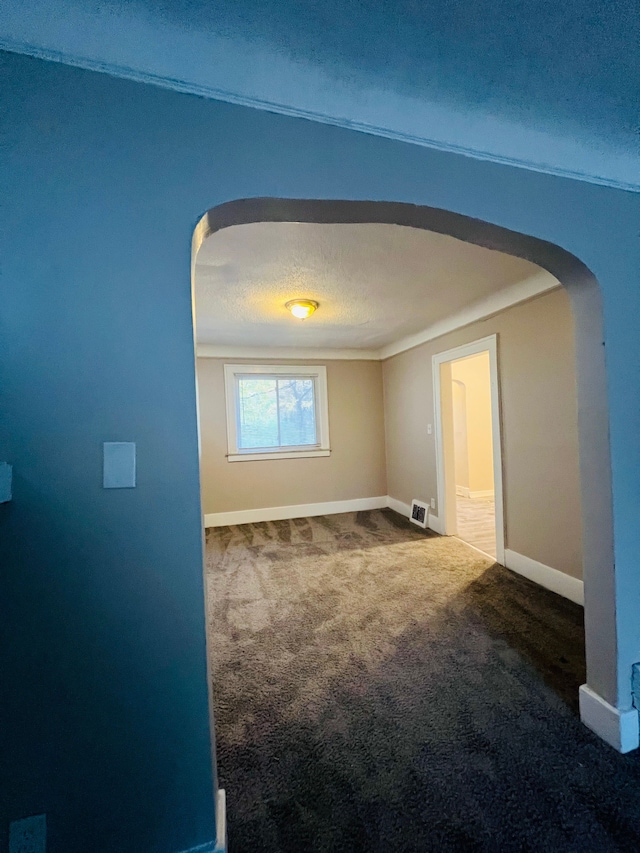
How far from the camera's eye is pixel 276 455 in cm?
493

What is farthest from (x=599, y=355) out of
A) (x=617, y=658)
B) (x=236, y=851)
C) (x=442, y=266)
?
(x=236, y=851)

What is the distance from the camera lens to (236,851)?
1.09m

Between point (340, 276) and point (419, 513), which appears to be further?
point (419, 513)

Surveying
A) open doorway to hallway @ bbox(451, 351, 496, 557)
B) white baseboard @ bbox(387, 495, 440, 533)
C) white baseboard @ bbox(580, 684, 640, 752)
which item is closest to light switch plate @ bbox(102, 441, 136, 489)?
white baseboard @ bbox(580, 684, 640, 752)

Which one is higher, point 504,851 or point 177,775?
point 177,775

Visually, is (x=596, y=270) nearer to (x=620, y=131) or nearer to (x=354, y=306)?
(x=620, y=131)

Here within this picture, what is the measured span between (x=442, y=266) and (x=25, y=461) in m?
2.41

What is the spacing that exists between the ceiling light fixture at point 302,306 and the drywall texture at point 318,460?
1.88 metres

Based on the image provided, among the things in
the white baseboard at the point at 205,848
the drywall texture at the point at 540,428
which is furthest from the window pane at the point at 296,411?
the white baseboard at the point at 205,848

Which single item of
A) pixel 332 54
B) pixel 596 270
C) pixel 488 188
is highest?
pixel 332 54

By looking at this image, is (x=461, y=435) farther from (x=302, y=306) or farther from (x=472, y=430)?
(x=302, y=306)

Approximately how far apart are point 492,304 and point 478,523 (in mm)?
2721

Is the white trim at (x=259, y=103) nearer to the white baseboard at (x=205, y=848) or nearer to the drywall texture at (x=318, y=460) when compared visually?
the white baseboard at (x=205, y=848)

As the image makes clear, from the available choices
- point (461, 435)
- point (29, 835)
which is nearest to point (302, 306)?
point (29, 835)
